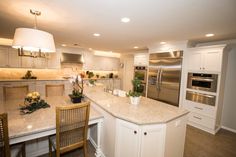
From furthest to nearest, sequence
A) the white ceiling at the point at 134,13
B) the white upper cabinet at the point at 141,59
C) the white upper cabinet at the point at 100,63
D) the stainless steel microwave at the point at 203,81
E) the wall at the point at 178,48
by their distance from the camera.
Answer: the white upper cabinet at the point at 100,63
the white upper cabinet at the point at 141,59
the wall at the point at 178,48
the stainless steel microwave at the point at 203,81
the white ceiling at the point at 134,13

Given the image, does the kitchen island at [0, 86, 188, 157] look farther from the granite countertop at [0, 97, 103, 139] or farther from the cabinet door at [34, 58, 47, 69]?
the cabinet door at [34, 58, 47, 69]

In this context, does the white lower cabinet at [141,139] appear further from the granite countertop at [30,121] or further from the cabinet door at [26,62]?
the cabinet door at [26,62]

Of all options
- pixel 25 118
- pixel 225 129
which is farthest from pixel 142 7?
pixel 225 129

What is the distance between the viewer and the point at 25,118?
1.70m

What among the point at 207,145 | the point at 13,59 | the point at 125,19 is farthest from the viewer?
the point at 13,59

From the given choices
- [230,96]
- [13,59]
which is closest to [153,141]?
[230,96]

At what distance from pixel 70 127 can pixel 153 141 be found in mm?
1129

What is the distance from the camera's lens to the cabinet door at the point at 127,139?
61.6 inches

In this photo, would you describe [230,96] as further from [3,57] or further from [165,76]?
[3,57]

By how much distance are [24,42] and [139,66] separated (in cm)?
434

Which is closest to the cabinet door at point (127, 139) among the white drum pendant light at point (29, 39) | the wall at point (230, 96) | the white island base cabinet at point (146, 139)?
the white island base cabinet at point (146, 139)

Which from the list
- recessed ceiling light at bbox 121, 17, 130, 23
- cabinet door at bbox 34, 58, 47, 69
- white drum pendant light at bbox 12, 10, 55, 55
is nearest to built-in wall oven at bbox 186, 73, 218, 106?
recessed ceiling light at bbox 121, 17, 130, 23

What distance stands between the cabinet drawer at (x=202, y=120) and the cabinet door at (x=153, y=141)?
2.43 meters

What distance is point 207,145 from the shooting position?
8.67 ft
